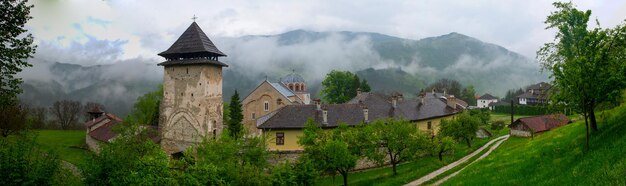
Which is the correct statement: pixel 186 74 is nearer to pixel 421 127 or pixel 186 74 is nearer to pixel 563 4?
pixel 421 127

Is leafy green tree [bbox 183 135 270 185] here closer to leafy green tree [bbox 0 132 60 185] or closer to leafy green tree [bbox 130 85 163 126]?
leafy green tree [bbox 0 132 60 185]

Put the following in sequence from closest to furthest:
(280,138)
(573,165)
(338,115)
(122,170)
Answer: (573,165)
(122,170)
(280,138)
(338,115)

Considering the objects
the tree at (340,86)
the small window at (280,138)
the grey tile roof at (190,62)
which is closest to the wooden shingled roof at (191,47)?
the grey tile roof at (190,62)

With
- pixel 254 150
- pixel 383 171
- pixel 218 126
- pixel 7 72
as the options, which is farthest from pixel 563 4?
pixel 7 72

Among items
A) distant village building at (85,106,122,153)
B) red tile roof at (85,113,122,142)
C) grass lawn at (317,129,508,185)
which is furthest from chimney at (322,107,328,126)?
distant village building at (85,106,122,153)

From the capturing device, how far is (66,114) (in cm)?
9656

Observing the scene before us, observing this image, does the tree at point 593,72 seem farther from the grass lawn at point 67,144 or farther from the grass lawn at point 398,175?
the grass lawn at point 67,144

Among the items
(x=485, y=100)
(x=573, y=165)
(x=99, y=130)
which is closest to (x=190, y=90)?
(x=99, y=130)

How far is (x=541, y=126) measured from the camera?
5162 centimetres

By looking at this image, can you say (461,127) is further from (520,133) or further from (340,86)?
(340,86)

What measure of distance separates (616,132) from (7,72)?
984 inches

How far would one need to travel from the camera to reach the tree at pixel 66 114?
314 ft

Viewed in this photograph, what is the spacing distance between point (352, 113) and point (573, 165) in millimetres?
31016

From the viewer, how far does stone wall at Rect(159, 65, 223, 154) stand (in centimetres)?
4303
